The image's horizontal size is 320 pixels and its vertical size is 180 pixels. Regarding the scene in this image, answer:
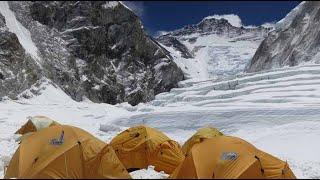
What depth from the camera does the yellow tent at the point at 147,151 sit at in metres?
15.7

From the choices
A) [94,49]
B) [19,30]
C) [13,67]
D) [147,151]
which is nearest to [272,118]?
[147,151]

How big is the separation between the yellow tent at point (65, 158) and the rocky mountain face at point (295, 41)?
41.9 meters

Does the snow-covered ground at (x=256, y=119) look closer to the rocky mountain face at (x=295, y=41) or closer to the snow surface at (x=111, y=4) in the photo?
the rocky mountain face at (x=295, y=41)

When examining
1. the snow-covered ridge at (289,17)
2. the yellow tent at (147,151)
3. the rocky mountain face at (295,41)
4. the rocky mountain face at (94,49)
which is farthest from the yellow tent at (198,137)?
the snow-covered ridge at (289,17)

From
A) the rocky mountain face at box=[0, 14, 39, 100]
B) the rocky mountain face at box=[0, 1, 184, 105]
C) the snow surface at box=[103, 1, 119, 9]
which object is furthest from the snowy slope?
the snow surface at box=[103, 1, 119, 9]

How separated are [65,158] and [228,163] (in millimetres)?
3840

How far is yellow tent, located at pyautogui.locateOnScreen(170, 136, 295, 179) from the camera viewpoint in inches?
464

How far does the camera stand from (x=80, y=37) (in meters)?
83.9

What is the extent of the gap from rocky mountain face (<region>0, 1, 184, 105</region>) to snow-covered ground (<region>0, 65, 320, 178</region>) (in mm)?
35867

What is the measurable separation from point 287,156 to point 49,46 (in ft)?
204

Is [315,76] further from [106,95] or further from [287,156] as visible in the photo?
[106,95]

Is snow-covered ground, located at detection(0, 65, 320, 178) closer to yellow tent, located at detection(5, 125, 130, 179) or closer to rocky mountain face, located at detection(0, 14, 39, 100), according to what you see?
yellow tent, located at detection(5, 125, 130, 179)

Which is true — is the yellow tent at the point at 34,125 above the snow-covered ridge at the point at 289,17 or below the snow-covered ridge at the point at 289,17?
below

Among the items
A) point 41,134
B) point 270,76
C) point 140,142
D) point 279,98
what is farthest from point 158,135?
point 270,76
